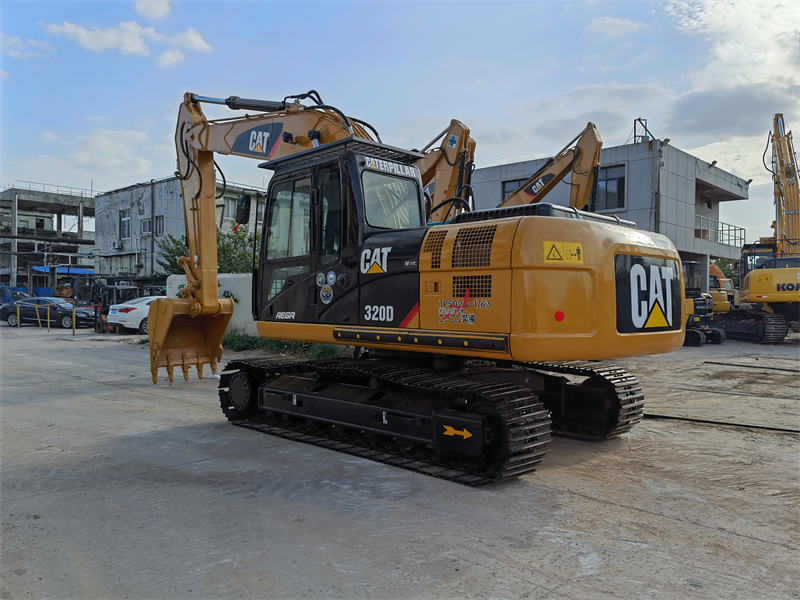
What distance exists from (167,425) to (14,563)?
158 inches

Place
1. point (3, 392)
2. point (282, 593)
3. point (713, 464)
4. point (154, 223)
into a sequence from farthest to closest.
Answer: point (154, 223) < point (3, 392) < point (713, 464) < point (282, 593)

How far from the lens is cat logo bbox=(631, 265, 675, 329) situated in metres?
5.54

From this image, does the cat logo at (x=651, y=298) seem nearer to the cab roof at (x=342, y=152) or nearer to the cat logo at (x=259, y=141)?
the cab roof at (x=342, y=152)

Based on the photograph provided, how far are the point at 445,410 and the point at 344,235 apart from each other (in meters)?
2.05

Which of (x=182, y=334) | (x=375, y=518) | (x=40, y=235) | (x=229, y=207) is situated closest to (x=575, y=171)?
(x=182, y=334)

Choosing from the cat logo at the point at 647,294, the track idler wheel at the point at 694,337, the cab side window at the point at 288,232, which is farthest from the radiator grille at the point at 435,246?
the track idler wheel at the point at 694,337

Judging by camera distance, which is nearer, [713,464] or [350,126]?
[713,464]

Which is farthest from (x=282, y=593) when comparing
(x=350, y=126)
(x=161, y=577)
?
(x=350, y=126)

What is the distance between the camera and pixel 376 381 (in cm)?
650

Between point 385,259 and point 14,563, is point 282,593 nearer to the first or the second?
point 14,563

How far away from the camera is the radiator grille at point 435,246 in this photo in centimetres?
561

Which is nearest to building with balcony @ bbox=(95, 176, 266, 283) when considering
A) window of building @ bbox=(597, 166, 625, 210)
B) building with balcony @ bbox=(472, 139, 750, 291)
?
building with balcony @ bbox=(472, 139, 750, 291)

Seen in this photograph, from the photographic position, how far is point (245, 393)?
784cm

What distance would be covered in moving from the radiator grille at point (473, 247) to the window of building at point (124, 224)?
38.0 metres
